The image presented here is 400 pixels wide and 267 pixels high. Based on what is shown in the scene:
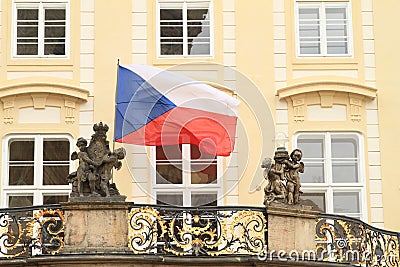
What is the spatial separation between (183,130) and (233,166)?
2059 mm

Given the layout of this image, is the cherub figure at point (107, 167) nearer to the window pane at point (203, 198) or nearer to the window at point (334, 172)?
the window pane at point (203, 198)

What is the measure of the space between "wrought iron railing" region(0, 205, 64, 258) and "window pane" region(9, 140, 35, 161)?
350 cm

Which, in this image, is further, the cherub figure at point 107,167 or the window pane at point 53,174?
the window pane at point 53,174

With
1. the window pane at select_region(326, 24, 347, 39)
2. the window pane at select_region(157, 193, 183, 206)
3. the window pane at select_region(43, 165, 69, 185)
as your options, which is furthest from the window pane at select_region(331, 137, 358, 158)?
the window pane at select_region(43, 165, 69, 185)

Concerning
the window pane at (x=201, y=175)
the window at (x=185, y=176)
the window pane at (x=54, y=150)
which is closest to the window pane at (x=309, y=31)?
the window at (x=185, y=176)

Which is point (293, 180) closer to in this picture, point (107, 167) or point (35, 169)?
point (107, 167)

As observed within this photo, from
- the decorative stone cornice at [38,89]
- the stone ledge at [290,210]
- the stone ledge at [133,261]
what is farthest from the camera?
the decorative stone cornice at [38,89]

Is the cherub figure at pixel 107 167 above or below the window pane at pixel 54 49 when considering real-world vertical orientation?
below

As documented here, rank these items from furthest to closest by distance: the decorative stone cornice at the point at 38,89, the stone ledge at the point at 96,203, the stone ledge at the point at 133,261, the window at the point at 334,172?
the window at the point at 334,172 → the decorative stone cornice at the point at 38,89 → the stone ledge at the point at 96,203 → the stone ledge at the point at 133,261

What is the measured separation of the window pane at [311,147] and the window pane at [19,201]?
5.39 metres

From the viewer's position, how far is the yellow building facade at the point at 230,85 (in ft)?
69.7

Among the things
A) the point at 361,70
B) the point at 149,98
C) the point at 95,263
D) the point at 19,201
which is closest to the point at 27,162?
the point at 19,201

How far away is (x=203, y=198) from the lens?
21.2 m

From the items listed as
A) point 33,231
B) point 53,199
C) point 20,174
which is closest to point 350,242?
point 33,231
